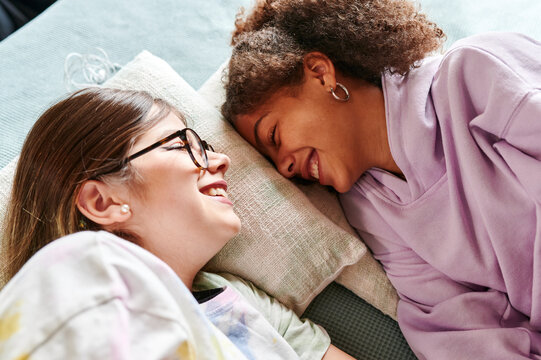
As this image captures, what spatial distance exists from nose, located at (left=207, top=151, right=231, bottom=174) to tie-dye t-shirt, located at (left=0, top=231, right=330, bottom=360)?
17.7 inches

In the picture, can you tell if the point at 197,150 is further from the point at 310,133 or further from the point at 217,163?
the point at 310,133

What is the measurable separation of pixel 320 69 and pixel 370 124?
211 mm

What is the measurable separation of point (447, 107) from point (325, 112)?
32cm

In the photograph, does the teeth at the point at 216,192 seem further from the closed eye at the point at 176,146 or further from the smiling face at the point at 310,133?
the smiling face at the point at 310,133

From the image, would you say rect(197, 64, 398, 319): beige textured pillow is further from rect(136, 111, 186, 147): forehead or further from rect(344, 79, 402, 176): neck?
rect(136, 111, 186, 147): forehead

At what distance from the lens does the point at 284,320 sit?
1.12m

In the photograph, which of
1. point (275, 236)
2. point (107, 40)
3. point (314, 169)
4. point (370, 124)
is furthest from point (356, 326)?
point (107, 40)

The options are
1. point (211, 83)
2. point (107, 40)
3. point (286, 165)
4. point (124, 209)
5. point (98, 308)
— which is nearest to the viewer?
point (98, 308)

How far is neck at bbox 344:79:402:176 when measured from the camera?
1271mm

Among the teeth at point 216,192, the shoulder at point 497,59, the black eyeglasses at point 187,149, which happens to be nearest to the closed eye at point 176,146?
the black eyeglasses at point 187,149

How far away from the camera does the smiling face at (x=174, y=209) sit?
37.1 inches

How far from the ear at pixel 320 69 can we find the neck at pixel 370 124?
74 millimetres

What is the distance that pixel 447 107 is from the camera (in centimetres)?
117

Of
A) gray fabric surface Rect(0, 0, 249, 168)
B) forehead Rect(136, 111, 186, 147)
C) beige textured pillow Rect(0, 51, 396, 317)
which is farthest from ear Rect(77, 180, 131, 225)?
gray fabric surface Rect(0, 0, 249, 168)
